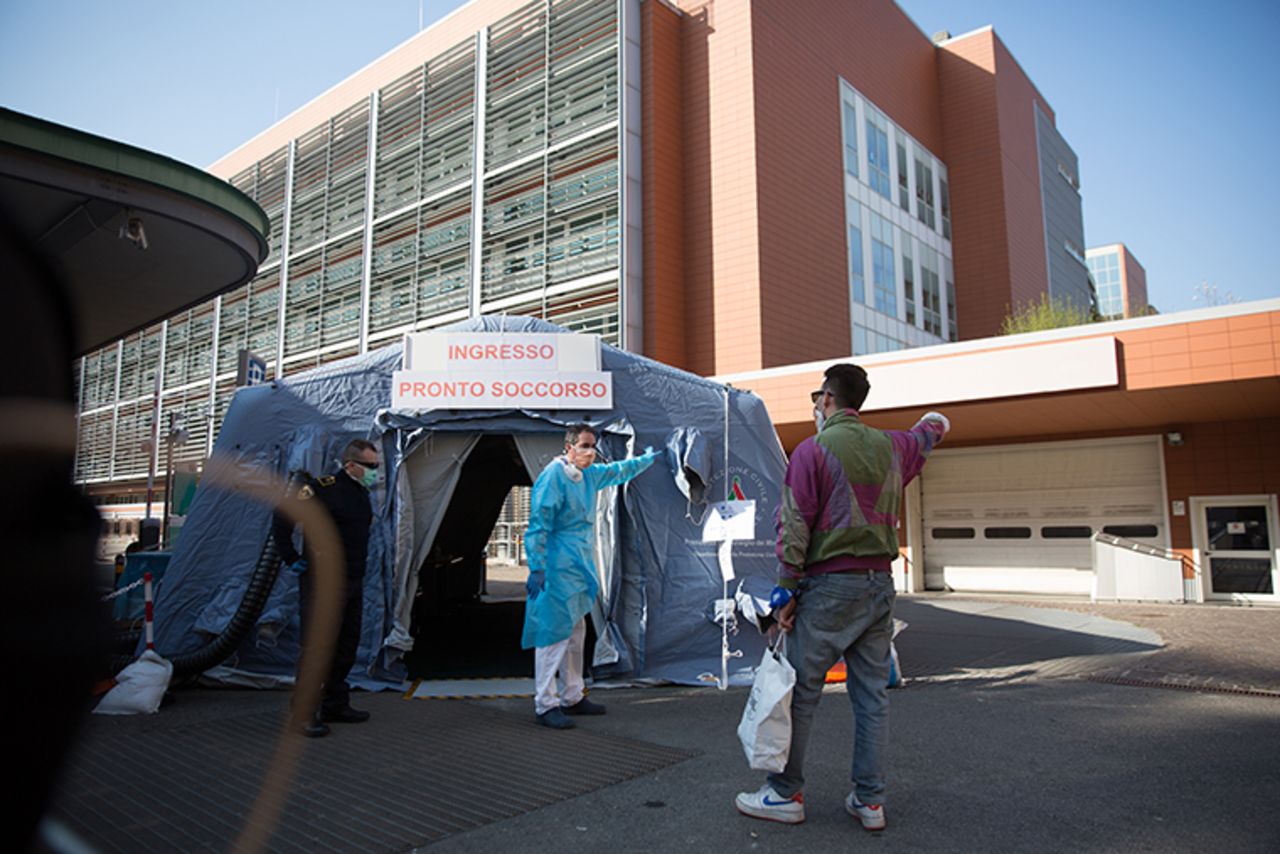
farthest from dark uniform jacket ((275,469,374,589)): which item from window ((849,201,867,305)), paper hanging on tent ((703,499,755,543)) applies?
window ((849,201,867,305))

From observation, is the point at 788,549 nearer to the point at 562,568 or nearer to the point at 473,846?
the point at 473,846

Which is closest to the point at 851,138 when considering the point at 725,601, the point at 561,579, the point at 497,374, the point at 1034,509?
the point at 1034,509

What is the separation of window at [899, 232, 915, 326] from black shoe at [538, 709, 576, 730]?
81.9 feet

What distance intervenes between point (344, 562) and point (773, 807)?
11.4ft

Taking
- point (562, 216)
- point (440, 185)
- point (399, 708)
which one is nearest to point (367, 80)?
point (440, 185)

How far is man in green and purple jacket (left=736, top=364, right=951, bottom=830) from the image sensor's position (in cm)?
371

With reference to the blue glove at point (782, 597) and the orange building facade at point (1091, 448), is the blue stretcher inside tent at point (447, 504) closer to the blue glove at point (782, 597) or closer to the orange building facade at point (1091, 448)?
the blue glove at point (782, 597)

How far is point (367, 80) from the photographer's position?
30.9 m

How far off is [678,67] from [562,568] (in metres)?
21.3

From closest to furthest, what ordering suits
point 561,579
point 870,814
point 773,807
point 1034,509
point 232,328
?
point 870,814 → point 773,807 → point 561,579 → point 1034,509 → point 232,328

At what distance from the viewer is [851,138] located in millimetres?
26094

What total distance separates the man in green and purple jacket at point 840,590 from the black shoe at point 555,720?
1.98 meters

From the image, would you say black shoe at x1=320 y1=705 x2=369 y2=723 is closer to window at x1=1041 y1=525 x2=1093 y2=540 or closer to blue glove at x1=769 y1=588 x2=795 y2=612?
blue glove at x1=769 y1=588 x2=795 y2=612

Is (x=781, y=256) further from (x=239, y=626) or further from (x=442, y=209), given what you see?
(x=239, y=626)
